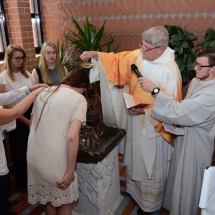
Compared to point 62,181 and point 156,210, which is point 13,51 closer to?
point 62,181

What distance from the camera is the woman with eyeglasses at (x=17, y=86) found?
2.53 meters

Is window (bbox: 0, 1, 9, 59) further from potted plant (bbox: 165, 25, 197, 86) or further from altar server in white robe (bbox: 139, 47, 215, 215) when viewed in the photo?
altar server in white robe (bbox: 139, 47, 215, 215)

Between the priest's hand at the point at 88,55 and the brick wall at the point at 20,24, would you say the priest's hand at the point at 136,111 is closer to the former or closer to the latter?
the priest's hand at the point at 88,55

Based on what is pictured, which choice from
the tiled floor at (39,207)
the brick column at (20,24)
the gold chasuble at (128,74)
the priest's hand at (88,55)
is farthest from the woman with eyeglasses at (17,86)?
the brick column at (20,24)

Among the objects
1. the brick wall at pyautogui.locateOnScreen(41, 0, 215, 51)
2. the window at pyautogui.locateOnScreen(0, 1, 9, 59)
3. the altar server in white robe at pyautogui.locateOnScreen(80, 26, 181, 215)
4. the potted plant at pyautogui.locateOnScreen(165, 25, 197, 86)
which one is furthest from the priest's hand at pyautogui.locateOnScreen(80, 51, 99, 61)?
the window at pyautogui.locateOnScreen(0, 1, 9, 59)

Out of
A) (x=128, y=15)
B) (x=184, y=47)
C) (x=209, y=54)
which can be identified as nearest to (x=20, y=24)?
(x=128, y=15)

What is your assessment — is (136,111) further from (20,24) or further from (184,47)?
(20,24)

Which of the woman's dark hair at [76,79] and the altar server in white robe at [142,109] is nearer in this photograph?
the woman's dark hair at [76,79]

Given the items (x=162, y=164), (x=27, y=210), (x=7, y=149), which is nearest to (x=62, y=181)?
(x=162, y=164)

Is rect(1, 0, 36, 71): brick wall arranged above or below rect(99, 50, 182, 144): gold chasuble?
above

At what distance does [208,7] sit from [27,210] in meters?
3.15

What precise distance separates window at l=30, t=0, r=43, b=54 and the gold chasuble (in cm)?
224

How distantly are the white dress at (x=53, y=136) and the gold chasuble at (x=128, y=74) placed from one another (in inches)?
27.7

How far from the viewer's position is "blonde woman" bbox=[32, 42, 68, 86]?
114 inches
